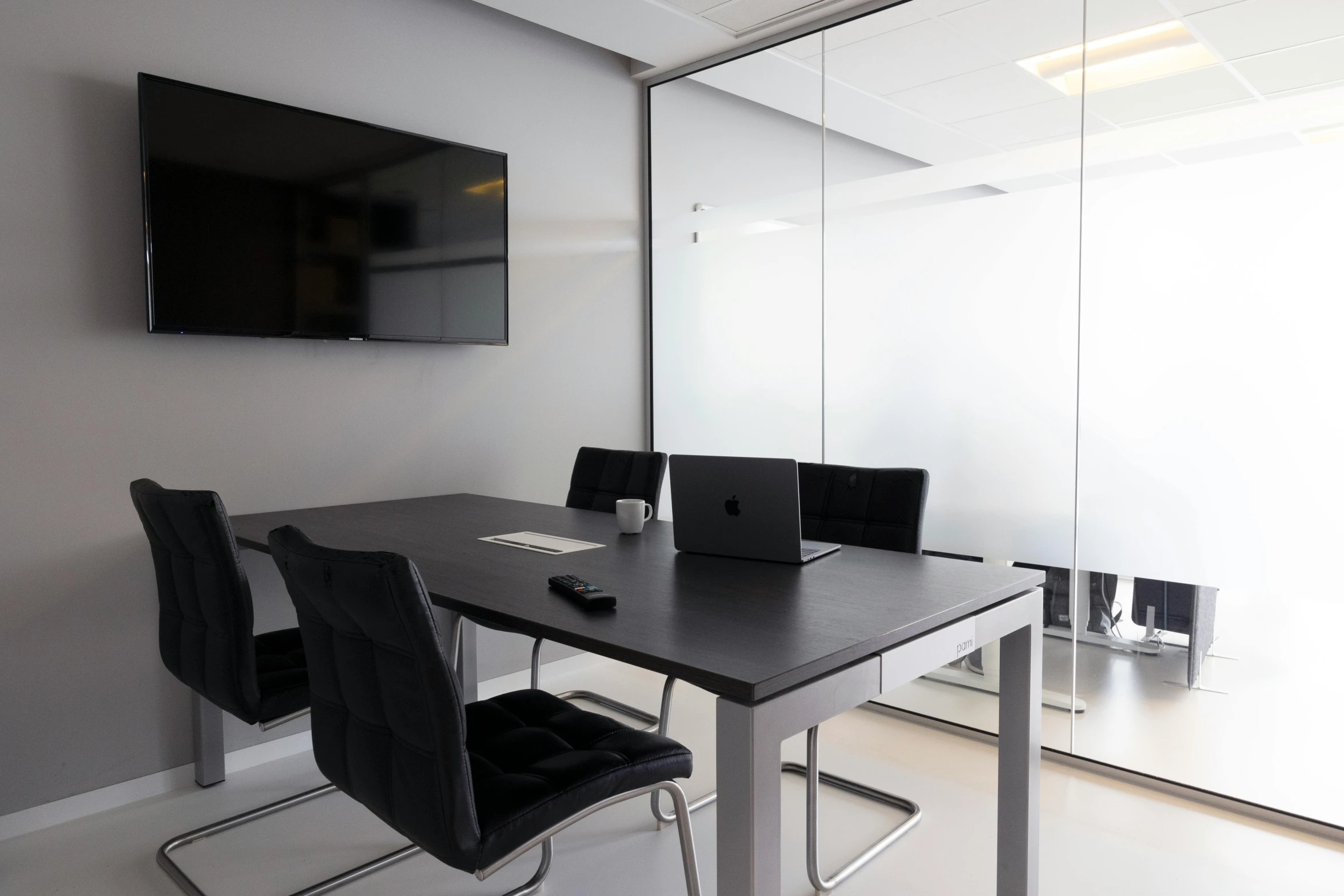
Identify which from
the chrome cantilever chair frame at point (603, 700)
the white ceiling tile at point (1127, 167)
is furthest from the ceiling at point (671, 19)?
the chrome cantilever chair frame at point (603, 700)

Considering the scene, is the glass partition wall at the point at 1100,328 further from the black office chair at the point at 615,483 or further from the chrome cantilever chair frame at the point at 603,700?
the chrome cantilever chair frame at the point at 603,700

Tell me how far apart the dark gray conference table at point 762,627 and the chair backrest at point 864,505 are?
0.21m

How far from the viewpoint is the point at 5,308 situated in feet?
8.31

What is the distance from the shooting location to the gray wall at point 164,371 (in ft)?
8.51

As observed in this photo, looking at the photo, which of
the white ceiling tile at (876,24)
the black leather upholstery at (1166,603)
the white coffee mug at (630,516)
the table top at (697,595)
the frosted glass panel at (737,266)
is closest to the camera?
the table top at (697,595)

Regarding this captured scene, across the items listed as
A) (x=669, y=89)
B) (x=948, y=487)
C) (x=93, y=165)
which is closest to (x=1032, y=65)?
(x=948, y=487)

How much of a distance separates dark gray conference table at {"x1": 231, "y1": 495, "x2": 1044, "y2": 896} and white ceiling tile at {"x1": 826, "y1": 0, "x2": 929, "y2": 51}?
2113 mm

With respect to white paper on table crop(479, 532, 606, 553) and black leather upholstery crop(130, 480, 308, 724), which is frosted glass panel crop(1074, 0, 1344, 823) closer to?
white paper on table crop(479, 532, 606, 553)

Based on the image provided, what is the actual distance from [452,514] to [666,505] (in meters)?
1.57

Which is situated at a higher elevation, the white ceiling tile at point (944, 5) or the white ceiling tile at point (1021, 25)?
the white ceiling tile at point (944, 5)

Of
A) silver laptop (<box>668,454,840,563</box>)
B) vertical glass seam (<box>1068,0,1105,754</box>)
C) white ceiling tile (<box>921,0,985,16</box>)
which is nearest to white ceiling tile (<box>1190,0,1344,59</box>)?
vertical glass seam (<box>1068,0,1105,754</box>)

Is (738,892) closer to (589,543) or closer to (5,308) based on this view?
(589,543)

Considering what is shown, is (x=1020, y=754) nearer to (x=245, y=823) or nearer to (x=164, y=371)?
(x=245, y=823)

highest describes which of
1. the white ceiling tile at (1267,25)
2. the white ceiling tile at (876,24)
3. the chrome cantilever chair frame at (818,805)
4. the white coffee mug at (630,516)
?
the white ceiling tile at (876,24)
